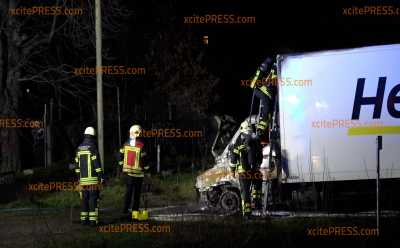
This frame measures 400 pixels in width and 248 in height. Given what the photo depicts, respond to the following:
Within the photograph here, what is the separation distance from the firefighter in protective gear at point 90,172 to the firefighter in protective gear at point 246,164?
283 cm

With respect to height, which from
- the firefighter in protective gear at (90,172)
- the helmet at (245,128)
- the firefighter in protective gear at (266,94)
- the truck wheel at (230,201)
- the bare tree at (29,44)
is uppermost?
the bare tree at (29,44)

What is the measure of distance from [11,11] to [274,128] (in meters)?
11.2

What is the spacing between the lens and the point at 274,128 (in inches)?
565

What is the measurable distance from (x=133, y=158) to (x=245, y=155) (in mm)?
2310

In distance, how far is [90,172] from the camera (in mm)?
13102

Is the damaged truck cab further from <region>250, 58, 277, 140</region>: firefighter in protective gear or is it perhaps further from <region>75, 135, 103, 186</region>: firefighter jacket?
<region>75, 135, 103, 186</region>: firefighter jacket

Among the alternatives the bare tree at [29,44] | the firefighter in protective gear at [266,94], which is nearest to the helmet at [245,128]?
the firefighter in protective gear at [266,94]

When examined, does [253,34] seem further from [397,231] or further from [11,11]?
[397,231]

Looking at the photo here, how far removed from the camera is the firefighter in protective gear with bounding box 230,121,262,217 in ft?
44.8

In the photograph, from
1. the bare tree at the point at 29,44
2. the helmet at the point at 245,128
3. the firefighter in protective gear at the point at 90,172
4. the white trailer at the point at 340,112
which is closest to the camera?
the firefighter in protective gear at the point at 90,172

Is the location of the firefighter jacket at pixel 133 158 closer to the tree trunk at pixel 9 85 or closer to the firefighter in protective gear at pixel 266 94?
the firefighter in protective gear at pixel 266 94

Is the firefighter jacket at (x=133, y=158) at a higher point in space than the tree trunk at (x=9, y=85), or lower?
lower

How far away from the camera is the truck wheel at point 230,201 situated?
14.7 m

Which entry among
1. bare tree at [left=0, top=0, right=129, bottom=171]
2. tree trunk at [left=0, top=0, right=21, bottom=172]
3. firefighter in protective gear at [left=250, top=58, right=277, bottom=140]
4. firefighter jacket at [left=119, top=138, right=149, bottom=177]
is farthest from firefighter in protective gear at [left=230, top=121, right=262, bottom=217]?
tree trunk at [left=0, top=0, right=21, bottom=172]
